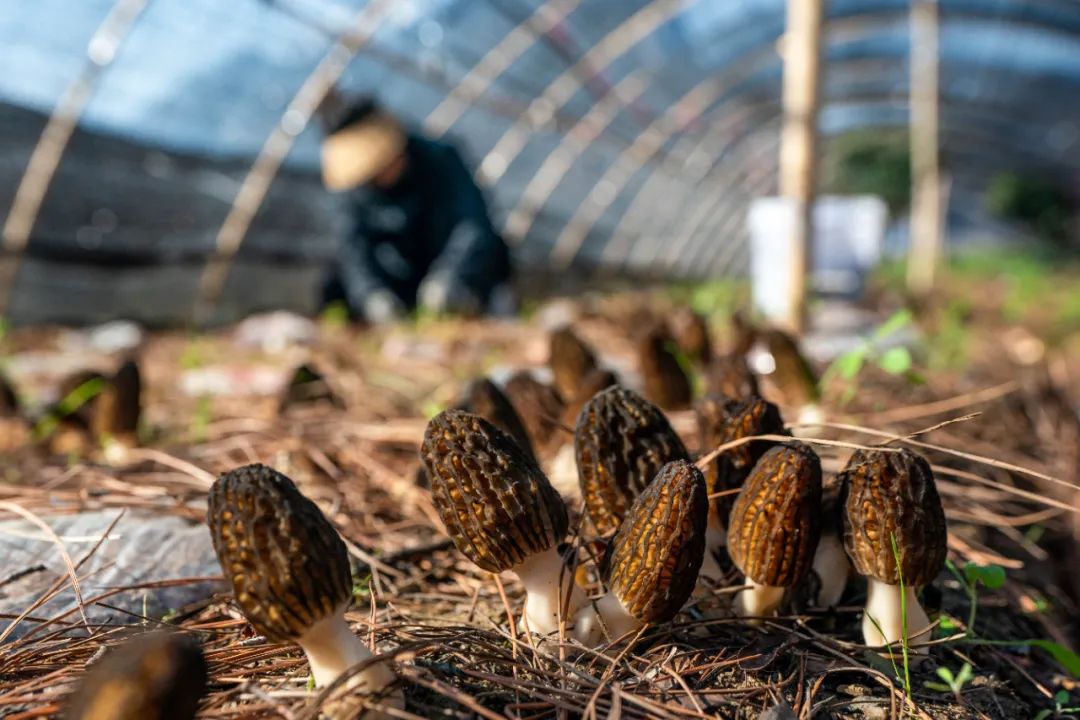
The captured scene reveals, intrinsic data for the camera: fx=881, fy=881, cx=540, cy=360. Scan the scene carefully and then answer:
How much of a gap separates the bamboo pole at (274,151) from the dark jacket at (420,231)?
89 centimetres

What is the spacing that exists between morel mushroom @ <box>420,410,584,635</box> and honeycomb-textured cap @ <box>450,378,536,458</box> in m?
0.52

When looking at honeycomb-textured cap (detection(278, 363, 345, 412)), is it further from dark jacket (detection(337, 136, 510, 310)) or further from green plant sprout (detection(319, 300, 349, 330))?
dark jacket (detection(337, 136, 510, 310))

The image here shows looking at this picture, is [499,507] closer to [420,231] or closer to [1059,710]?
[1059,710]

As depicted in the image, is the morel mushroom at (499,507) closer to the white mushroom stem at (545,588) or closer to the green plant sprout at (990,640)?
the white mushroom stem at (545,588)

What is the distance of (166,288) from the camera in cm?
709

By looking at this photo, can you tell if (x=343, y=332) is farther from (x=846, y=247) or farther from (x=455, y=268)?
(x=846, y=247)

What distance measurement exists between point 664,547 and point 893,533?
0.32 meters

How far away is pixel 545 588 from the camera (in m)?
1.24

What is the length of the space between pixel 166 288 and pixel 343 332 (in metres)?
2.27

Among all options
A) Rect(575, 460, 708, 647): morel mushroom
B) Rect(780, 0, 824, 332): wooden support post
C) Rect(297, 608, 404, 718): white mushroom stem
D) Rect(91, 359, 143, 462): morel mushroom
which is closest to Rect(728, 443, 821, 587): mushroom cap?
Rect(575, 460, 708, 647): morel mushroom

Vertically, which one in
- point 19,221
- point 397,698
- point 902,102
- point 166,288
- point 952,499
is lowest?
point 952,499

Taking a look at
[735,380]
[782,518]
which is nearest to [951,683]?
[782,518]

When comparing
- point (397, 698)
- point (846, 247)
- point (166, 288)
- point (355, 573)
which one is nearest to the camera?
point (397, 698)

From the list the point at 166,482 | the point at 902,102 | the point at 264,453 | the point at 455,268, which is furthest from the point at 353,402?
the point at 902,102
